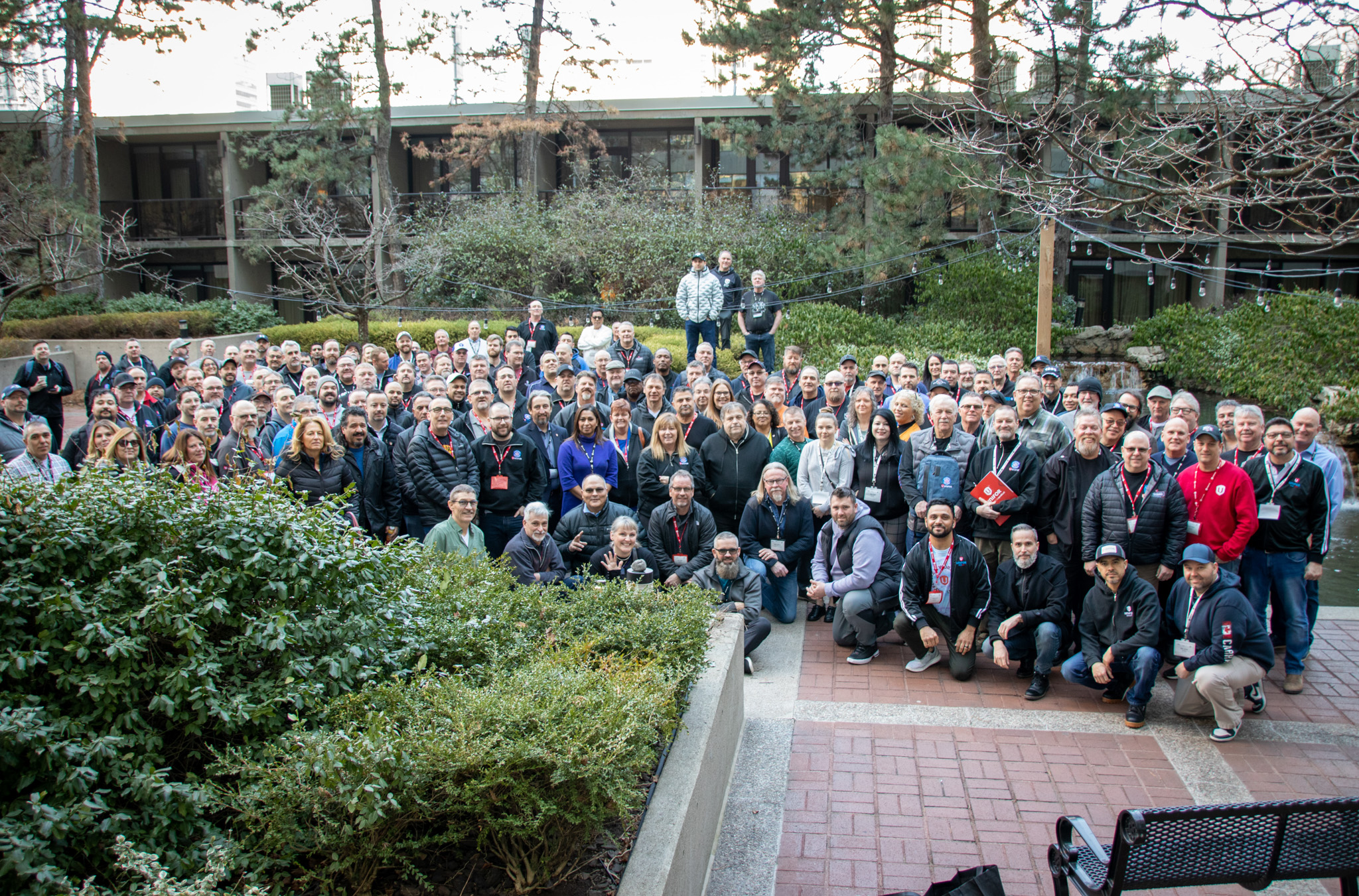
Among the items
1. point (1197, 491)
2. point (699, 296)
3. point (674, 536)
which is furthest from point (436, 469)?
point (699, 296)

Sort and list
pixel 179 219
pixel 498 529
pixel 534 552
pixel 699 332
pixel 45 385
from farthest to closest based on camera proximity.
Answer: pixel 179 219, pixel 699 332, pixel 45 385, pixel 498 529, pixel 534 552

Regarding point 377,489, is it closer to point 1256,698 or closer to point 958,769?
point 958,769

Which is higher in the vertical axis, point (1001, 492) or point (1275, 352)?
point (1275, 352)

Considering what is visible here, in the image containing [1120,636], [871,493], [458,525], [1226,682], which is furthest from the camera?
[871,493]

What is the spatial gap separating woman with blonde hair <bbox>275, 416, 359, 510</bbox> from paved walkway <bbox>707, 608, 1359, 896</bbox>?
11.8ft

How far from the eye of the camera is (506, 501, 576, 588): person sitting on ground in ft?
22.9

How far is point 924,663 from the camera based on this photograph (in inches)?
280

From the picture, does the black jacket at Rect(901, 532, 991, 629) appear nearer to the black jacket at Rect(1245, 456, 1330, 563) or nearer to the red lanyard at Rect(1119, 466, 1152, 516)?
the red lanyard at Rect(1119, 466, 1152, 516)

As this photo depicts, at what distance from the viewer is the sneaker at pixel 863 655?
284 inches

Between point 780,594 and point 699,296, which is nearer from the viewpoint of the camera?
point 780,594

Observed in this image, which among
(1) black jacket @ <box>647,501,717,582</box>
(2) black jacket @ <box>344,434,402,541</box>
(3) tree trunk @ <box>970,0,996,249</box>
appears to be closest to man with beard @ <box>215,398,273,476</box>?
(2) black jacket @ <box>344,434,402,541</box>

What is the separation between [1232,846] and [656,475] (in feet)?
18.4

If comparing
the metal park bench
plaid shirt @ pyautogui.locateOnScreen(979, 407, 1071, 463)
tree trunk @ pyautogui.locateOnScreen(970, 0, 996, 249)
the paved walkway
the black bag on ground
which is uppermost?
tree trunk @ pyautogui.locateOnScreen(970, 0, 996, 249)

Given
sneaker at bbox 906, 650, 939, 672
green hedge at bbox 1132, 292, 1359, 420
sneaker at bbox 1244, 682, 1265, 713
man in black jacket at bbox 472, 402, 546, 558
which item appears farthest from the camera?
green hedge at bbox 1132, 292, 1359, 420
